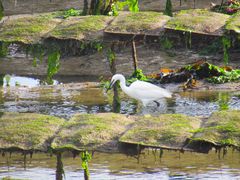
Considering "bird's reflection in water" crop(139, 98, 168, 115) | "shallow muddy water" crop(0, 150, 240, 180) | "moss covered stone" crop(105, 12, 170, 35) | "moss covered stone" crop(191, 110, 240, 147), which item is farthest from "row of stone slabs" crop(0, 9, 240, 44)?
"moss covered stone" crop(191, 110, 240, 147)

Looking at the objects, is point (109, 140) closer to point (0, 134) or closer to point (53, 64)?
point (0, 134)

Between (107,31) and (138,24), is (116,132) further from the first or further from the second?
(138,24)

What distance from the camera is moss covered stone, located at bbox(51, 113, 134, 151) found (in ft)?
33.3

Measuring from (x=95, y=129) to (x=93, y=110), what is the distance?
811cm

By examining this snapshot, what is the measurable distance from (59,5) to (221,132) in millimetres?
27649

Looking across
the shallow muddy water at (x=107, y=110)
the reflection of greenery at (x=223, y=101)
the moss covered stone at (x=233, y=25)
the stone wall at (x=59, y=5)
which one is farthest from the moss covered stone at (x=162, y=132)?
the stone wall at (x=59, y=5)

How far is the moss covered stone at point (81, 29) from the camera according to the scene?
15.1m

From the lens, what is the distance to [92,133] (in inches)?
409

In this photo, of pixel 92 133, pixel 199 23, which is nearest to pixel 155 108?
pixel 199 23

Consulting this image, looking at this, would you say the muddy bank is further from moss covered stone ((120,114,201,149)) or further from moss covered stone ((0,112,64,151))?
moss covered stone ((120,114,201,149))

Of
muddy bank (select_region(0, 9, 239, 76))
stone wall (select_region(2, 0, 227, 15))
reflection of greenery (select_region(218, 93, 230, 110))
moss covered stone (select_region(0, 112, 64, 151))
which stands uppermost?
stone wall (select_region(2, 0, 227, 15))

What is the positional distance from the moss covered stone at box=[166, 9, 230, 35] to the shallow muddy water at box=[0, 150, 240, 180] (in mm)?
2156

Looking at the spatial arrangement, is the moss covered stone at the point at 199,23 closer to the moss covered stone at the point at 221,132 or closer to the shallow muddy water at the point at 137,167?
the shallow muddy water at the point at 137,167

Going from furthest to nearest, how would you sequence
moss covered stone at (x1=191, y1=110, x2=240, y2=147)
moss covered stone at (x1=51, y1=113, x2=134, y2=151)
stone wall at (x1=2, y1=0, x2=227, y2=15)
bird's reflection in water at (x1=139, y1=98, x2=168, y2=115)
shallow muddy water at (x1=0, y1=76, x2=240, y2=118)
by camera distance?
1. stone wall at (x1=2, y1=0, x2=227, y2=15)
2. shallow muddy water at (x1=0, y1=76, x2=240, y2=118)
3. bird's reflection in water at (x1=139, y1=98, x2=168, y2=115)
4. moss covered stone at (x1=51, y1=113, x2=134, y2=151)
5. moss covered stone at (x1=191, y1=110, x2=240, y2=147)
